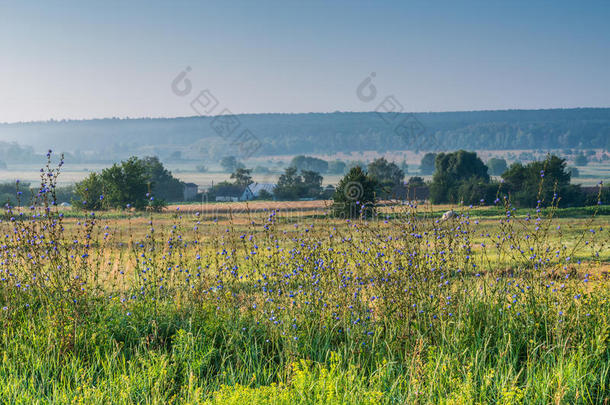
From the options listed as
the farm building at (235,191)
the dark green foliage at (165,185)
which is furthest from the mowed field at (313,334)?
the farm building at (235,191)

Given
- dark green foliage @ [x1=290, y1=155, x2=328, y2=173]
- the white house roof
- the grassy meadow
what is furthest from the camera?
dark green foliage @ [x1=290, y1=155, x2=328, y2=173]

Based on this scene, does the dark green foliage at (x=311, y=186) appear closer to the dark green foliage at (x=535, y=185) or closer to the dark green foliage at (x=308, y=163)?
the dark green foliage at (x=535, y=185)

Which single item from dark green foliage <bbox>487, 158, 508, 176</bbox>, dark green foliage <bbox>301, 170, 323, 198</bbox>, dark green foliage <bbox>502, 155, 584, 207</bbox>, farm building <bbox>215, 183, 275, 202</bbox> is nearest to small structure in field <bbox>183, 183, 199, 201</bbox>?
farm building <bbox>215, 183, 275, 202</bbox>

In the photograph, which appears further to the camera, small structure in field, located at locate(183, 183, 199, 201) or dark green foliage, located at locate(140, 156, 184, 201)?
small structure in field, located at locate(183, 183, 199, 201)

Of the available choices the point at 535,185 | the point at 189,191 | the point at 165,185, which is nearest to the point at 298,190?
the point at 189,191

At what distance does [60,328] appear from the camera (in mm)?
6074

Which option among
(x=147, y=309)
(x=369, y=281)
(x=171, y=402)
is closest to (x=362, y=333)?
(x=369, y=281)

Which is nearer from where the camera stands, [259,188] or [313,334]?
[313,334]

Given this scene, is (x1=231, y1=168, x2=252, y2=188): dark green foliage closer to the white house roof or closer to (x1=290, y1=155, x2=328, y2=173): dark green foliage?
the white house roof

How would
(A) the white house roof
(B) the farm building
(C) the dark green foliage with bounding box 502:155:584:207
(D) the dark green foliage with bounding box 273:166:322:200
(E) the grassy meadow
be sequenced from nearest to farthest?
(E) the grassy meadow
(C) the dark green foliage with bounding box 502:155:584:207
(D) the dark green foliage with bounding box 273:166:322:200
(A) the white house roof
(B) the farm building

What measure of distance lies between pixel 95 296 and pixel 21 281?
4.65 ft

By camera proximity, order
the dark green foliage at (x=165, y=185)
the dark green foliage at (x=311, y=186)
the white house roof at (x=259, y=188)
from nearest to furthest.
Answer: the dark green foliage at (x=165, y=185)
the dark green foliage at (x=311, y=186)
the white house roof at (x=259, y=188)

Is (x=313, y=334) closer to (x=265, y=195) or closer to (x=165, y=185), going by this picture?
(x=165, y=185)

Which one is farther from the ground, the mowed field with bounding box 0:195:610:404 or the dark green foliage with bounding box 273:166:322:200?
the dark green foliage with bounding box 273:166:322:200
